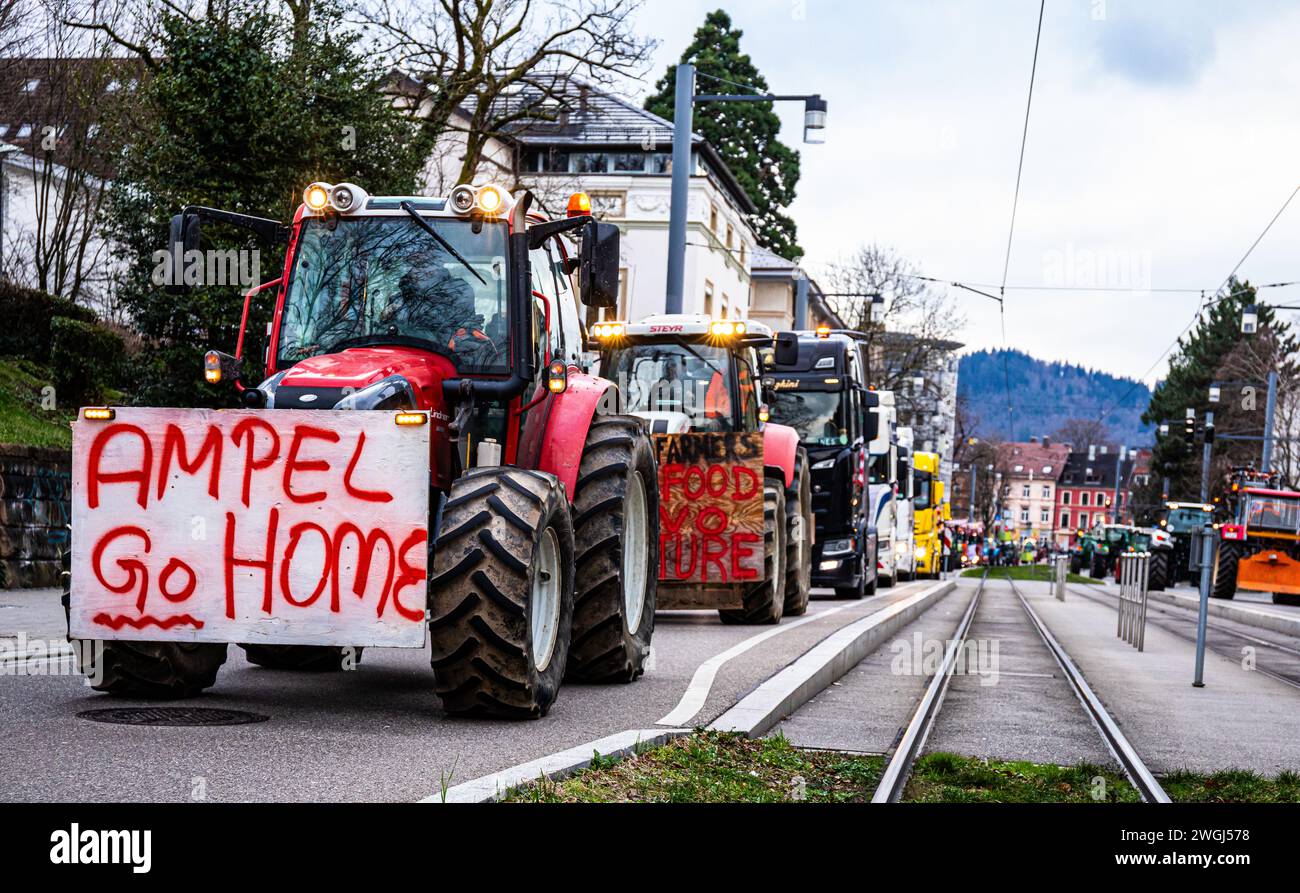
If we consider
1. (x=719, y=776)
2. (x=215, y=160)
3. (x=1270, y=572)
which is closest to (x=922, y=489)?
(x=1270, y=572)

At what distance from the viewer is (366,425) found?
7.66 m

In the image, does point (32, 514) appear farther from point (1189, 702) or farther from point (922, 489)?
point (922, 489)

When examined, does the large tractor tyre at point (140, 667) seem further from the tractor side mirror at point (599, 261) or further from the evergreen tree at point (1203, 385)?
the evergreen tree at point (1203, 385)

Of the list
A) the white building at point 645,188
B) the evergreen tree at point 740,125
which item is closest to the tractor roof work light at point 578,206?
the white building at point 645,188

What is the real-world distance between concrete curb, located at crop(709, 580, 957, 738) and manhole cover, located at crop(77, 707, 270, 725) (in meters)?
2.33

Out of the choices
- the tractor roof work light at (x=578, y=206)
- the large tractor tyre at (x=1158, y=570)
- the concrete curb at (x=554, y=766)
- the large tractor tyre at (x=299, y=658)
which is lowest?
the large tractor tyre at (x=1158, y=570)

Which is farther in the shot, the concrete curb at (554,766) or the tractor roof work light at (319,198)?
the tractor roof work light at (319,198)

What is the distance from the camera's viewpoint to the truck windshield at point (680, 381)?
17.4m

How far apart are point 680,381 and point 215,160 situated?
690cm

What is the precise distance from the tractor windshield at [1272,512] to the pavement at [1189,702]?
1967 centimetres

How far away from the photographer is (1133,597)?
784 inches

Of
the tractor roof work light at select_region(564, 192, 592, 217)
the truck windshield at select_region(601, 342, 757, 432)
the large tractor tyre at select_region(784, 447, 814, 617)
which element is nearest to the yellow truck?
the large tractor tyre at select_region(784, 447, 814, 617)

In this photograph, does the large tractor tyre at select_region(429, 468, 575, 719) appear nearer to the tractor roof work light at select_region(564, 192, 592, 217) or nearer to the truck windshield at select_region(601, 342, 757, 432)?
the tractor roof work light at select_region(564, 192, 592, 217)
